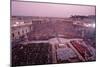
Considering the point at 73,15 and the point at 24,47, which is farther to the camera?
the point at 73,15

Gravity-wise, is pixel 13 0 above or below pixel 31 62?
above
